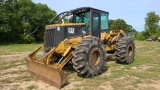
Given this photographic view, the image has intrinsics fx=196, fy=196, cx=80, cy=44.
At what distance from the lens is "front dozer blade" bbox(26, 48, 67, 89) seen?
598 cm

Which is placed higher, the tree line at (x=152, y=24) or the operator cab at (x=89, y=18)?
the tree line at (x=152, y=24)

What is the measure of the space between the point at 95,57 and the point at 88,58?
69cm

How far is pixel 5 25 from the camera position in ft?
105

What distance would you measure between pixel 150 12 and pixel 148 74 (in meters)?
57.0

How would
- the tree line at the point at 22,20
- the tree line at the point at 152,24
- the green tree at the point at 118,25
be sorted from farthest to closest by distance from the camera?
1. the green tree at the point at 118,25
2. the tree line at the point at 152,24
3. the tree line at the point at 22,20

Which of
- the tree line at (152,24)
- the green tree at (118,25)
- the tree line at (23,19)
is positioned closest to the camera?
the tree line at (23,19)

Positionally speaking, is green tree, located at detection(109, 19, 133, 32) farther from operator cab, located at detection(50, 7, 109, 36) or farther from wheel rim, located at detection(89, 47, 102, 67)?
wheel rim, located at detection(89, 47, 102, 67)

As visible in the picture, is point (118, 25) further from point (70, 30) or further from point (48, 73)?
point (48, 73)

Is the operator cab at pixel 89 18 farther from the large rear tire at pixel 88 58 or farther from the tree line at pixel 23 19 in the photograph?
the tree line at pixel 23 19

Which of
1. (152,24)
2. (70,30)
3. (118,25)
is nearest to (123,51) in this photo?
(70,30)

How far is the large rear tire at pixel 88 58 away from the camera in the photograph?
6.60 metres

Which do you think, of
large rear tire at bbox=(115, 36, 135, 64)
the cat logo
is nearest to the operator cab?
the cat logo

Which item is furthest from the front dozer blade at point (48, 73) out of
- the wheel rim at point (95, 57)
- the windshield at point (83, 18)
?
the windshield at point (83, 18)

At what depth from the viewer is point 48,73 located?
6461mm
